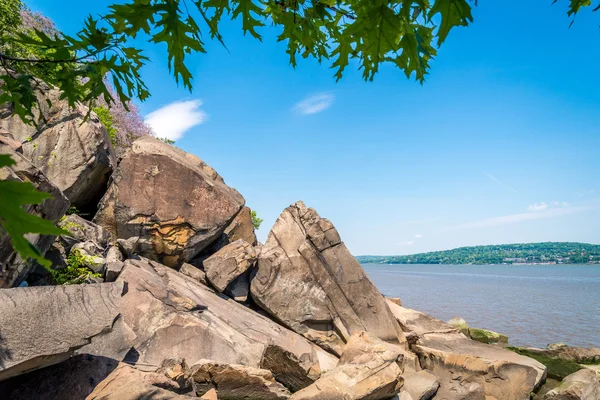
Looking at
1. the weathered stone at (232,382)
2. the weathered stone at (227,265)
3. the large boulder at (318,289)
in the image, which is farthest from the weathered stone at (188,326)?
the large boulder at (318,289)

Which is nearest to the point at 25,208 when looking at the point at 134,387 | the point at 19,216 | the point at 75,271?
the point at 134,387

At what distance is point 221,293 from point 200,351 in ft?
12.7

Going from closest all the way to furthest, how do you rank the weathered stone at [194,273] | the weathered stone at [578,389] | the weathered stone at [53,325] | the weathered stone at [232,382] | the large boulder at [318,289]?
the weathered stone at [53,325] < the weathered stone at [232,382] < the weathered stone at [578,389] < the large boulder at [318,289] < the weathered stone at [194,273]

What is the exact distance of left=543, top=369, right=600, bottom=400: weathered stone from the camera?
11.2 m

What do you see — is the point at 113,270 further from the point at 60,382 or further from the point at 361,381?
the point at 361,381

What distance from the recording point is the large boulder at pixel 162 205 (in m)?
13.7

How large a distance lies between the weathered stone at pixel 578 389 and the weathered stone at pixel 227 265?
34.7ft

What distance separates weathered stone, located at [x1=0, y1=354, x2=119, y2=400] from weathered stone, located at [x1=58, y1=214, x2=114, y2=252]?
4412mm

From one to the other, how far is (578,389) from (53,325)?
13.9m

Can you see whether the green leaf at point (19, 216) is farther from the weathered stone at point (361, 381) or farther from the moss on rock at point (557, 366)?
the moss on rock at point (557, 366)

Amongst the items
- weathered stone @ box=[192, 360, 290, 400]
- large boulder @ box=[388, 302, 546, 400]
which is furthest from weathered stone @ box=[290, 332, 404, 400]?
large boulder @ box=[388, 302, 546, 400]

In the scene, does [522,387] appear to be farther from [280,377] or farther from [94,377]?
[94,377]

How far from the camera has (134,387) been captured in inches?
235

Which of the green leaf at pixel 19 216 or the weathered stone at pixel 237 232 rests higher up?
the weathered stone at pixel 237 232
